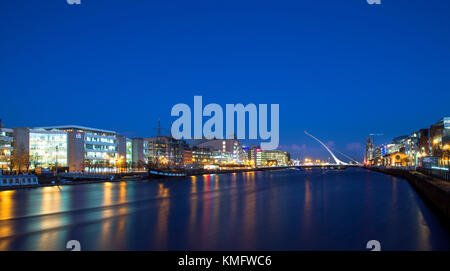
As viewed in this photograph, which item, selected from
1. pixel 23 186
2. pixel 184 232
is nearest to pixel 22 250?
pixel 184 232

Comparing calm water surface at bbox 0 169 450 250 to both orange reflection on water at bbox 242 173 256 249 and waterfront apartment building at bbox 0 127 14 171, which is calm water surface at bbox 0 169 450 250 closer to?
orange reflection on water at bbox 242 173 256 249

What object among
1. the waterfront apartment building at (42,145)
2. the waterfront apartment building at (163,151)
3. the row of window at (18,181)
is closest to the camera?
the row of window at (18,181)

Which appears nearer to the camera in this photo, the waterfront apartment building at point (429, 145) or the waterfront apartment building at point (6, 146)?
the waterfront apartment building at point (6, 146)

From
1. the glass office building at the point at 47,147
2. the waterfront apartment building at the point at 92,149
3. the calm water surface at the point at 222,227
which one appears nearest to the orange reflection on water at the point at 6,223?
the calm water surface at the point at 222,227

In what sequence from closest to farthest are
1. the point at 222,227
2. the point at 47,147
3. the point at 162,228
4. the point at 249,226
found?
the point at 162,228 → the point at 222,227 → the point at 249,226 → the point at 47,147

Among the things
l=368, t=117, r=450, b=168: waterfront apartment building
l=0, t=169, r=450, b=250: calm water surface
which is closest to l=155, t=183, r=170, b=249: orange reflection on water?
l=0, t=169, r=450, b=250: calm water surface

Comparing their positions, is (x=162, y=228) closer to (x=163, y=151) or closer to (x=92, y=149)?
(x=92, y=149)

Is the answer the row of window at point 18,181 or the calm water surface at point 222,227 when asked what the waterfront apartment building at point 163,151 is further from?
the calm water surface at point 222,227

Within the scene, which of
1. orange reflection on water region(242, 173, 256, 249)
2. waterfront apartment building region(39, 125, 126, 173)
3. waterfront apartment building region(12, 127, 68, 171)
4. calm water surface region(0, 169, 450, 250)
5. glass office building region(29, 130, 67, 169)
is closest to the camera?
calm water surface region(0, 169, 450, 250)

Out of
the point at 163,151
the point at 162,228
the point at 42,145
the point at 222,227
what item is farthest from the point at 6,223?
the point at 163,151

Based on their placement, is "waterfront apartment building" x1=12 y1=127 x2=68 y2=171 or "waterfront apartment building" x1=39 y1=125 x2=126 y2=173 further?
"waterfront apartment building" x1=39 y1=125 x2=126 y2=173

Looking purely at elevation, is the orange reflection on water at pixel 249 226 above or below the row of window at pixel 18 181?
below

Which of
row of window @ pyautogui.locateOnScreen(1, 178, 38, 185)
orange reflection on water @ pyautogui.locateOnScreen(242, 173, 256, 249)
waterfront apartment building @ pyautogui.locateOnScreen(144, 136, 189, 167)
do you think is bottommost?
orange reflection on water @ pyautogui.locateOnScreen(242, 173, 256, 249)
